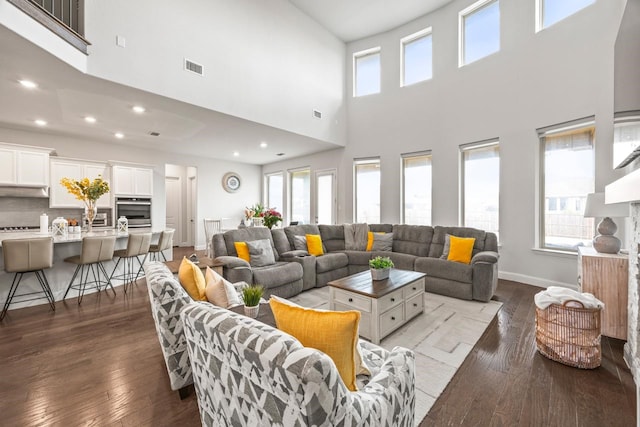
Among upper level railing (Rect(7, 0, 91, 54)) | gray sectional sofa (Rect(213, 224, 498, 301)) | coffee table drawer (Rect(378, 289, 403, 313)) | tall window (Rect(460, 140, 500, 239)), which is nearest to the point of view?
upper level railing (Rect(7, 0, 91, 54))

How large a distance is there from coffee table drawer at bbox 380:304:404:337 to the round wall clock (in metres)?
6.76

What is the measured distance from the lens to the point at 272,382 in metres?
0.74

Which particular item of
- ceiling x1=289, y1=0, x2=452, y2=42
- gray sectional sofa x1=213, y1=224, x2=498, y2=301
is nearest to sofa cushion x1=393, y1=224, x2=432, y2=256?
gray sectional sofa x1=213, y1=224, x2=498, y2=301

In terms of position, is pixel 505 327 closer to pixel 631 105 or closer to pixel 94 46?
pixel 631 105

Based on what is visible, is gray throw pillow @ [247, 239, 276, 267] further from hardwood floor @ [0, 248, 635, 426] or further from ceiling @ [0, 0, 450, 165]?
ceiling @ [0, 0, 450, 165]

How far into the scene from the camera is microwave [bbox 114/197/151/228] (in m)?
5.80

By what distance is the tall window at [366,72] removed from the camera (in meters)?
6.34

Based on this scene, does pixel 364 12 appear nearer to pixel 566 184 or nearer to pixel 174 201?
pixel 566 184

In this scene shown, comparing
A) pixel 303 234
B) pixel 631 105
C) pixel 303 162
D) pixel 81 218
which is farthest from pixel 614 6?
pixel 81 218

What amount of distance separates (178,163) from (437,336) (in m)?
7.14

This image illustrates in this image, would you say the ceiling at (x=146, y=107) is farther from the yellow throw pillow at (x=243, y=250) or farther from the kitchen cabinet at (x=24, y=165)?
the yellow throw pillow at (x=243, y=250)

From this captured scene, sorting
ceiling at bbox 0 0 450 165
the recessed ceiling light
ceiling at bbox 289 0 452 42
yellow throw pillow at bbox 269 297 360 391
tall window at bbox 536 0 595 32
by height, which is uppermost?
ceiling at bbox 289 0 452 42

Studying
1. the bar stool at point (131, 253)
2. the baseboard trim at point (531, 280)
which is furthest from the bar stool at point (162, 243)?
the baseboard trim at point (531, 280)

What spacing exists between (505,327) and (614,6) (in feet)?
13.3
